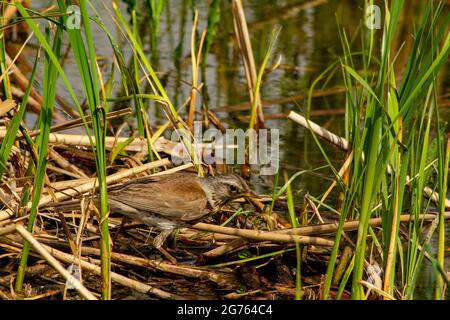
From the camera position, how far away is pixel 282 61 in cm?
1055

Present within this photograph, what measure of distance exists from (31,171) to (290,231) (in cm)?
158

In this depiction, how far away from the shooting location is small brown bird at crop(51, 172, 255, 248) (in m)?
5.65

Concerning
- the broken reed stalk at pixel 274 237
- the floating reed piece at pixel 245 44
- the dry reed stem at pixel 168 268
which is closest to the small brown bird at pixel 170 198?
the dry reed stem at pixel 168 268

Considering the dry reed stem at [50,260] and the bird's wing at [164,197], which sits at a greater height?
the dry reed stem at [50,260]

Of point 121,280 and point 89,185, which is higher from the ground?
point 89,185

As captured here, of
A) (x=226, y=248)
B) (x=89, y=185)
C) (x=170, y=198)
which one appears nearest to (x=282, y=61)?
(x=170, y=198)

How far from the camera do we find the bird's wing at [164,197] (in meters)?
5.64

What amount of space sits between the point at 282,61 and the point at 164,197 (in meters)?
5.04

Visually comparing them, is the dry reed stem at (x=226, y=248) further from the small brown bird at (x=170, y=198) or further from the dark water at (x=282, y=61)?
the dark water at (x=282, y=61)

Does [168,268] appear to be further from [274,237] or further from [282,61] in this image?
[282,61]

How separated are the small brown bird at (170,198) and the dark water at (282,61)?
45.2 inches

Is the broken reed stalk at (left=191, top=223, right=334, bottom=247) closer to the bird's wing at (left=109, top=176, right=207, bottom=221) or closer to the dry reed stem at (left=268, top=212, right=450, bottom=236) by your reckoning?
the dry reed stem at (left=268, top=212, right=450, bottom=236)
